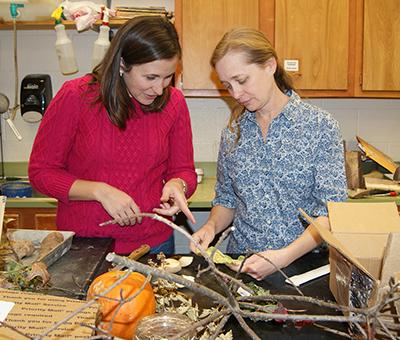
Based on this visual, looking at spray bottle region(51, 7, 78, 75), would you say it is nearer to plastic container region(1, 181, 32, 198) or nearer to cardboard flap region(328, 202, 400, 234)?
plastic container region(1, 181, 32, 198)

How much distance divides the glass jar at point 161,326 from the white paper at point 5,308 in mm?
223

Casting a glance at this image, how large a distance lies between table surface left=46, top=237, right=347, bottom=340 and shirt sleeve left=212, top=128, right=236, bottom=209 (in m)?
0.40

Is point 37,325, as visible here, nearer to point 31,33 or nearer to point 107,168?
point 107,168

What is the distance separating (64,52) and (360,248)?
2.44 meters

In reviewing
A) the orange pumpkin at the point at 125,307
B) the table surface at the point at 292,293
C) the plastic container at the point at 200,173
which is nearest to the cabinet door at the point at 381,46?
the plastic container at the point at 200,173

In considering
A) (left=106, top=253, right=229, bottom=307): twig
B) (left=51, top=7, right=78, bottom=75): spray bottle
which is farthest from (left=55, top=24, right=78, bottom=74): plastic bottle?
(left=106, top=253, right=229, bottom=307): twig

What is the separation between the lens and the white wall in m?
3.28

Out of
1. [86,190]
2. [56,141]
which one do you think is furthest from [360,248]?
[56,141]

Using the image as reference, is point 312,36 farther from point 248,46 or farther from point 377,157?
point 248,46

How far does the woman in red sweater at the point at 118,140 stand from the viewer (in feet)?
5.54

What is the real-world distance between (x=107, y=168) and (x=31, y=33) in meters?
1.82

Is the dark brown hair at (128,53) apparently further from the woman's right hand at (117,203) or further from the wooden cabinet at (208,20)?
the wooden cabinet at (208,20)

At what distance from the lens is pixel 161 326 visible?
2.91 feet

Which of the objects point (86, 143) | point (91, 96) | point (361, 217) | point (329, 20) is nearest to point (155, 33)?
point (91, 96)
